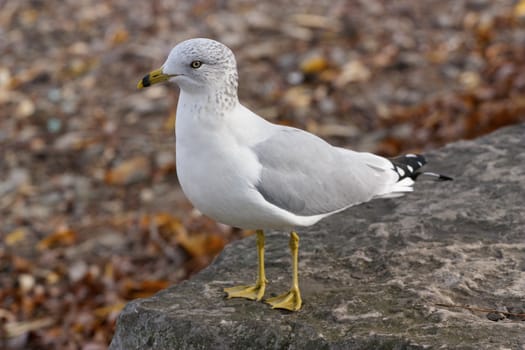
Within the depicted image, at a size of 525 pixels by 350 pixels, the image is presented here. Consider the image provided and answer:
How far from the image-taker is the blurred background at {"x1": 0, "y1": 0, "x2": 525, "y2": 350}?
15.4 ft

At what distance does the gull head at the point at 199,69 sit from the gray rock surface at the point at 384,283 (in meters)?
0.78

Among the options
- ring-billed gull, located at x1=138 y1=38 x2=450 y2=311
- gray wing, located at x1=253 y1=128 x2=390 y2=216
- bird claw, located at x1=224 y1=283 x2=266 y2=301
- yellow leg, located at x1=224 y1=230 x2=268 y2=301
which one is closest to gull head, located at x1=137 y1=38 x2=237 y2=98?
ring-billed gull, located at x1=138 y1=38 x2=450 y2=311

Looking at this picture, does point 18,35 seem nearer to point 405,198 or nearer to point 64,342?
point 64,342

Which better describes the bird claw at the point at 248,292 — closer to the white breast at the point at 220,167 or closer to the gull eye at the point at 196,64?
the white breast at the point at 220,167

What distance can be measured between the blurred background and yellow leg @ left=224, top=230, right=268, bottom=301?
1.56m

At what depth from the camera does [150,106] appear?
620 cm

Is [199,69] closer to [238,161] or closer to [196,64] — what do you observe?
[196,64]

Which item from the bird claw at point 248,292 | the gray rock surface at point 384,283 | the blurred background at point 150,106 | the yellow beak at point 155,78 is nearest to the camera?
the gray rock surface at point 384,283

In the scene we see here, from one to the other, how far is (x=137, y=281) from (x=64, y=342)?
21.9 inches

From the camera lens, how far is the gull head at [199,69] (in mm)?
2641

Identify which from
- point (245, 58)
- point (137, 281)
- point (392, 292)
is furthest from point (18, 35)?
point (392, 292)

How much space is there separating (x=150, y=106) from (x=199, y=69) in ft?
11.9

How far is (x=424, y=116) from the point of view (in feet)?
18.9

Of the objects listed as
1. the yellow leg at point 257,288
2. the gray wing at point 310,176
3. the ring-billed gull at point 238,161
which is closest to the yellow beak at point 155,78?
the ring-billed gull at point 238,161
